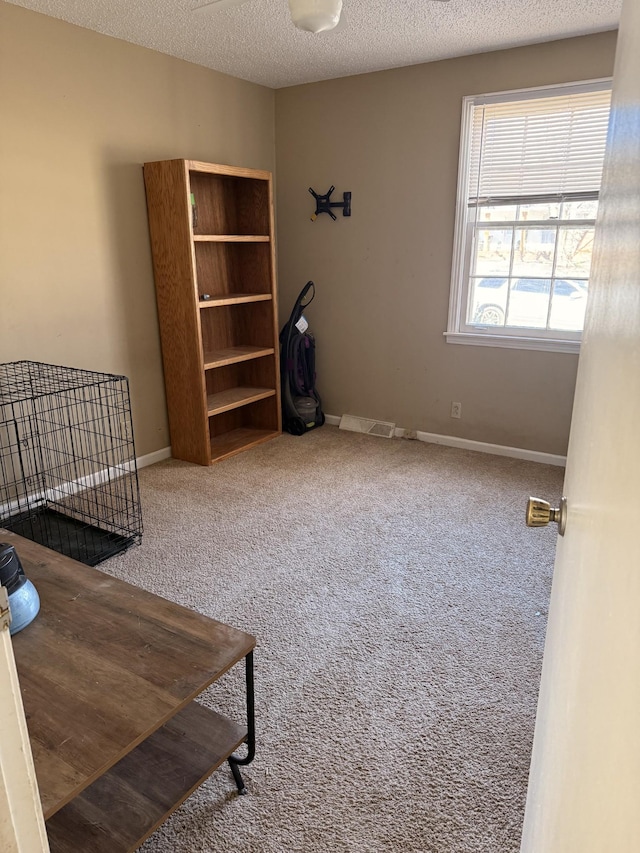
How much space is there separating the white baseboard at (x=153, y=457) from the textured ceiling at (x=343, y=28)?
2.38m

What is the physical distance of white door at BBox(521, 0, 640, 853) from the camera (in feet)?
1.46

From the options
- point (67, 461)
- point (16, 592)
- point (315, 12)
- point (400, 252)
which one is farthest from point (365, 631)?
point (400, 252)

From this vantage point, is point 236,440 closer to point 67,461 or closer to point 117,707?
point 67,461

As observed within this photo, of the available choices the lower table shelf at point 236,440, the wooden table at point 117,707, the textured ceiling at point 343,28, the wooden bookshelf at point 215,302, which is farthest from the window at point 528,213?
the wooden table at point 117,707

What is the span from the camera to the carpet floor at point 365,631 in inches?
56.9

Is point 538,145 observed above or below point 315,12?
below

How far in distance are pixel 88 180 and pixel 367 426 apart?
8.00 feet

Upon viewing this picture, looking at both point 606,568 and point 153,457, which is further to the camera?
point 153,457

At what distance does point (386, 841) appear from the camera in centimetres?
138

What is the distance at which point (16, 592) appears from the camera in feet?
4.59

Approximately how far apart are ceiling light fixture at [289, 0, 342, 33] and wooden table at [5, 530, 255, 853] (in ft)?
6.45

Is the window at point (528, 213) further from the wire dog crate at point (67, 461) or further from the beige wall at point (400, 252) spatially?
the wire dog crate at point (67, 461)

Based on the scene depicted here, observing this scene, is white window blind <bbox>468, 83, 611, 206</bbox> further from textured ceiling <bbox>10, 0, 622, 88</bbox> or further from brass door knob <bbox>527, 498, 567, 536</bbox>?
brass door knob <bbox>527, 498, 567, 536</bbox>

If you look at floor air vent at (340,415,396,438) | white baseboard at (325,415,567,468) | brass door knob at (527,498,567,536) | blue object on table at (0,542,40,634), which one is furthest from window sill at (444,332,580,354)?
blue object on table at (0,542,40,634)
